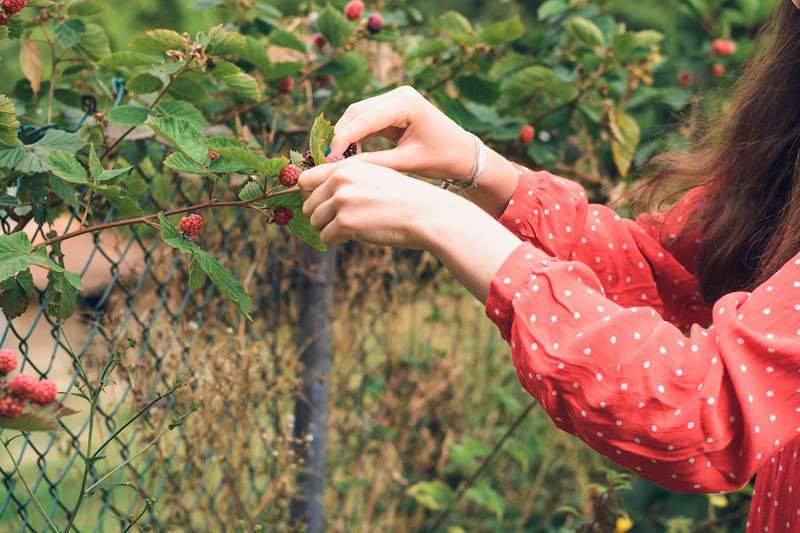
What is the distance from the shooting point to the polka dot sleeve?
1.01 m

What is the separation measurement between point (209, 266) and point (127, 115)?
36cm

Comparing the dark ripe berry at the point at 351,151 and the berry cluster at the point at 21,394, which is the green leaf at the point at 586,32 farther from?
the berry cluster at the point at 21,394

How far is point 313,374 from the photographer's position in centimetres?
241

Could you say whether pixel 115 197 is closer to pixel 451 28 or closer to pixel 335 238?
pixel 335 238

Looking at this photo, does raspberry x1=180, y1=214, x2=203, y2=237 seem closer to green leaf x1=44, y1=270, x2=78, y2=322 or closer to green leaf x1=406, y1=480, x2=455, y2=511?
green leaf x1=44, y1=270, x2=78, y2=322

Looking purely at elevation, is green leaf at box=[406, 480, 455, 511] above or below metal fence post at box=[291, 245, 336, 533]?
below

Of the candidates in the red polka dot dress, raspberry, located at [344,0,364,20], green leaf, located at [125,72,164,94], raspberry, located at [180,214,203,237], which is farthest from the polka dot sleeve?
raspberry, located at [344,0,364,20]

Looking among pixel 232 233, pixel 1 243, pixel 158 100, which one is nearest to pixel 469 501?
pixel 232 233

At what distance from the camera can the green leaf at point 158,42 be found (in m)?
1.46

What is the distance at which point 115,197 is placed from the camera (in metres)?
1.27

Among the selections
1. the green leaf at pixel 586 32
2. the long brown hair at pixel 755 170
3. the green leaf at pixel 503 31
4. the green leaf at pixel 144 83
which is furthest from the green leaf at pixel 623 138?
the green leaf at pixel 144 83

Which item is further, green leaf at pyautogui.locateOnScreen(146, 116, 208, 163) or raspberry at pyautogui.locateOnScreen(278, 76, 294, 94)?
raspberry at pyautogui.locateOnScreen(278, 76, 294, 94)

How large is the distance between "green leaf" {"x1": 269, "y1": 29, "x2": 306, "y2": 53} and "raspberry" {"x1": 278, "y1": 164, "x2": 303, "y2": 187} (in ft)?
2.69

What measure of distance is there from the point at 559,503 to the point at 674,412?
2463mm
